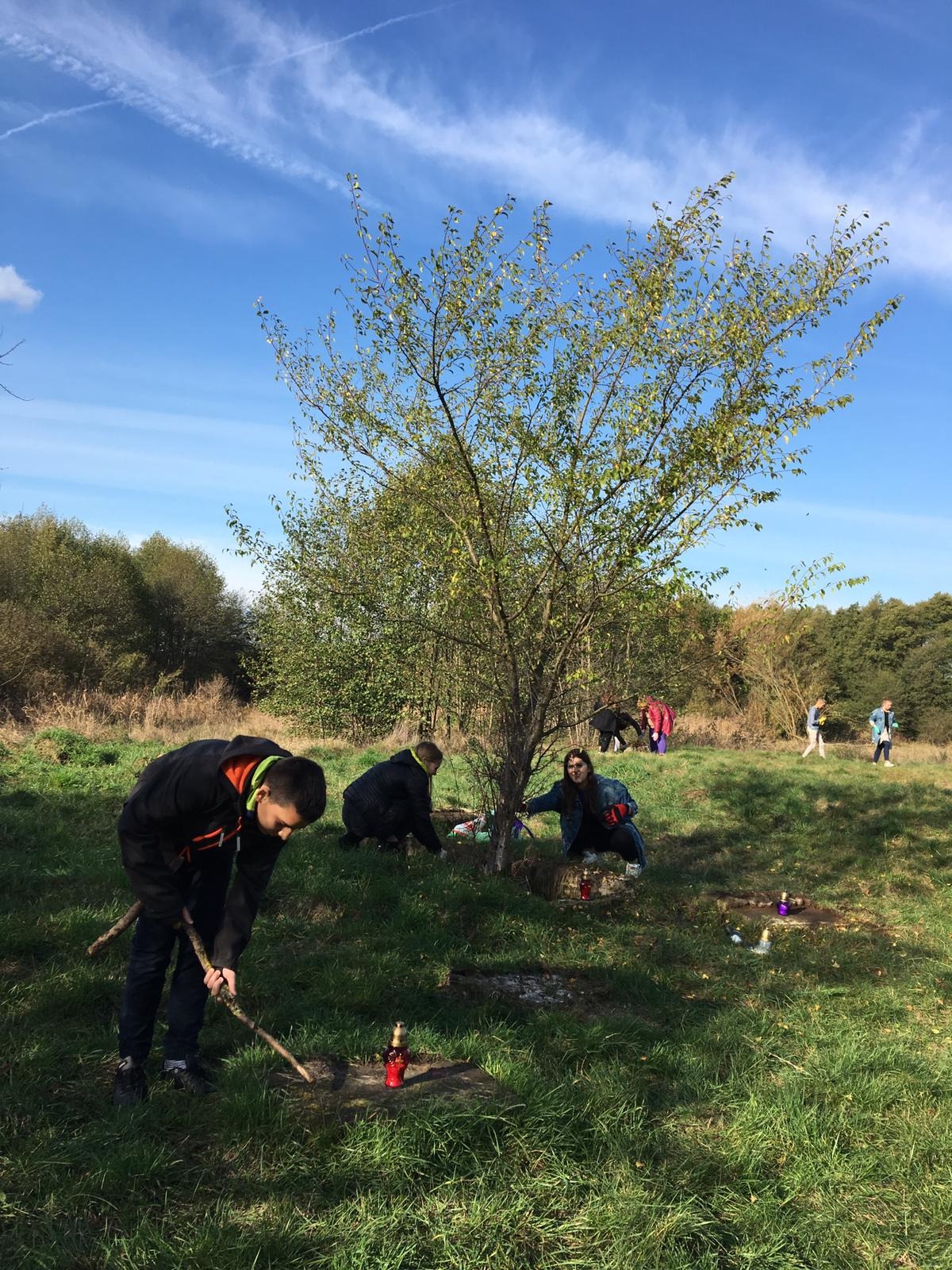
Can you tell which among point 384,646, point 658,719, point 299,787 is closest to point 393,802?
point 299,787

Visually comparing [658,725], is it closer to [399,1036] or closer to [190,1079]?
[399,1036]

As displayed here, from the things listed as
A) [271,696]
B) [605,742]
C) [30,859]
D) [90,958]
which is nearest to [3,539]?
[271,696]

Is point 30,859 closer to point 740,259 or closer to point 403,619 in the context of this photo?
point 403,619

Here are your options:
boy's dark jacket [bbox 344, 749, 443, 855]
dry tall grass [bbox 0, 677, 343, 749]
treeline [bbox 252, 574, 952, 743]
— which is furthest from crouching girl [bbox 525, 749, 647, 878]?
dry tall grass [bbox 0, 677, 343, 749]

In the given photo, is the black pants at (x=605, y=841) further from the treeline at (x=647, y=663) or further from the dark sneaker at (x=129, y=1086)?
the dark sneaker at (x=129, y=1086)

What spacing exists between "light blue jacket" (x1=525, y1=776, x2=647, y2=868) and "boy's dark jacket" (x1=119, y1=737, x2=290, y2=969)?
5076mm

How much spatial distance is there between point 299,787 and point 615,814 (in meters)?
5.82

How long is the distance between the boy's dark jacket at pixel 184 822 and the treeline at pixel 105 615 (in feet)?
64.7

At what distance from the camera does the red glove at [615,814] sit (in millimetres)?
8703

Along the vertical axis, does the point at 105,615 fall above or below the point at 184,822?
above

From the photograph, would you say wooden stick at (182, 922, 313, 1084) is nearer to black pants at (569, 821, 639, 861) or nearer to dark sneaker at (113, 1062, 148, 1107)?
dark sneaker at (113, 1062, 148, 1107)

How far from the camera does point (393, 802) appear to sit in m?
8.07

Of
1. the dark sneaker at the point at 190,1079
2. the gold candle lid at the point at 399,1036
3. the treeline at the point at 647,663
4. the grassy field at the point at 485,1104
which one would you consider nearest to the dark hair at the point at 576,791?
the treeline at the point at 647,663

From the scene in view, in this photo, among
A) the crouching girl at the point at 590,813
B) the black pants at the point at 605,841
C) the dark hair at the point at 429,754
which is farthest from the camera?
the black pants at the point at 605,841
